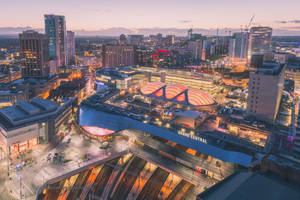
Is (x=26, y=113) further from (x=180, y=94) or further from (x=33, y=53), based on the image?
(x=33, y=53)

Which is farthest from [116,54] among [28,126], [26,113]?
[28,126]

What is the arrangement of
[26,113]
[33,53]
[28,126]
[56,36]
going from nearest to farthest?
[28,126]
[26,113]
[33,53]
[56,36]

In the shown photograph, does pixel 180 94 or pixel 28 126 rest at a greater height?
pixel 180 94

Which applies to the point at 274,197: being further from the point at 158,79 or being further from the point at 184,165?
the point at 158,79

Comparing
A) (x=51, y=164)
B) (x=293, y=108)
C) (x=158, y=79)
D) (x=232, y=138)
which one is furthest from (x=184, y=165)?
(x=158, y=79)

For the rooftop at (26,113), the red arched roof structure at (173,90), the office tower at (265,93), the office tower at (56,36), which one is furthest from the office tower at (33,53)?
the office tower at (265,93)

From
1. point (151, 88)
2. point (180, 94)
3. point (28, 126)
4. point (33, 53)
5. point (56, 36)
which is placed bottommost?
point (28, 126)

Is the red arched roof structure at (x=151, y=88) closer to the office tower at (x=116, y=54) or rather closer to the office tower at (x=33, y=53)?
the office tower at (x=33, y=53)
